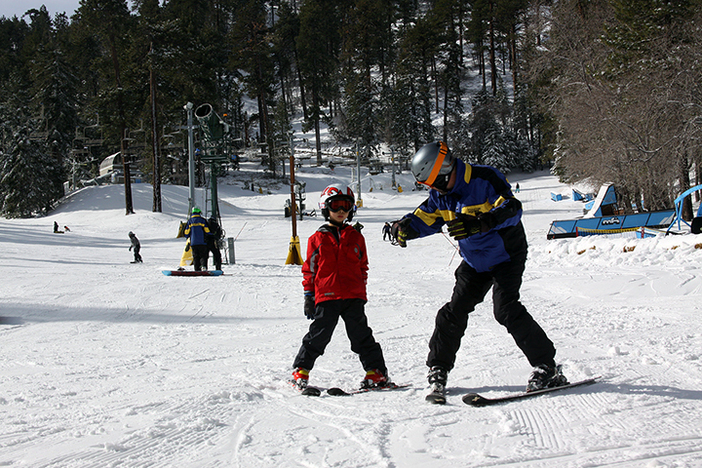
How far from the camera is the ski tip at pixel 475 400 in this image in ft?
9.71

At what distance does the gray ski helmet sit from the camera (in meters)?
3.11

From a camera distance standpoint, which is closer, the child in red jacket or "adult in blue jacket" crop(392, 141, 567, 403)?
"adult in blue jacket" crop(392, 141, 567, 403)

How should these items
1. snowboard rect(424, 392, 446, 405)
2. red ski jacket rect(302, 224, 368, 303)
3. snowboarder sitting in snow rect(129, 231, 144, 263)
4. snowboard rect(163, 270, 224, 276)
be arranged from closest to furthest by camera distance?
snowboard rect(424, 392, 446, 405), red ski jacket rect(302, 224, 368, 303), snowboard rect(163, 270, 224, 276), snowboarder sitting in snow rect(129, 231, 144, 263)

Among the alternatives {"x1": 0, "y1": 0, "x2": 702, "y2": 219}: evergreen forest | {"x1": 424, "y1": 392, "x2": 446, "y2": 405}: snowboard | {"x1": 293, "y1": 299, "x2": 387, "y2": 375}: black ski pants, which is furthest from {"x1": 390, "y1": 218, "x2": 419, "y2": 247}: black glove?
{"x1": 0, "y1": 0, "x2": 702, "y2": 219}: evergreen forest

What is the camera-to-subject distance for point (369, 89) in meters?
60.8

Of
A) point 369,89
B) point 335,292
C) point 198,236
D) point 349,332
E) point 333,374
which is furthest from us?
point 369,89

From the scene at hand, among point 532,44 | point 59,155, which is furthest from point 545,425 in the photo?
point 59,155

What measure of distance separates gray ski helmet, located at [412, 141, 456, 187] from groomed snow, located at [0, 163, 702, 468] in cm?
148

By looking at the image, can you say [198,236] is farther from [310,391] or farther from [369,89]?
[369,89]

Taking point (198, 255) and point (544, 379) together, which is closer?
point (544, 379)

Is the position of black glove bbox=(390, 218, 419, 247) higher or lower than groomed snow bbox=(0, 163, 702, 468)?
higher

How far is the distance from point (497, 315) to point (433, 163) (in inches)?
44.2

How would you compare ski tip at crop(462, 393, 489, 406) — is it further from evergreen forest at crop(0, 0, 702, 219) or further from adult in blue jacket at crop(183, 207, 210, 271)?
evergreen forest at crop(0, 0, 702, 219)

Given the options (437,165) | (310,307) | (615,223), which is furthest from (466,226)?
(615,223)
